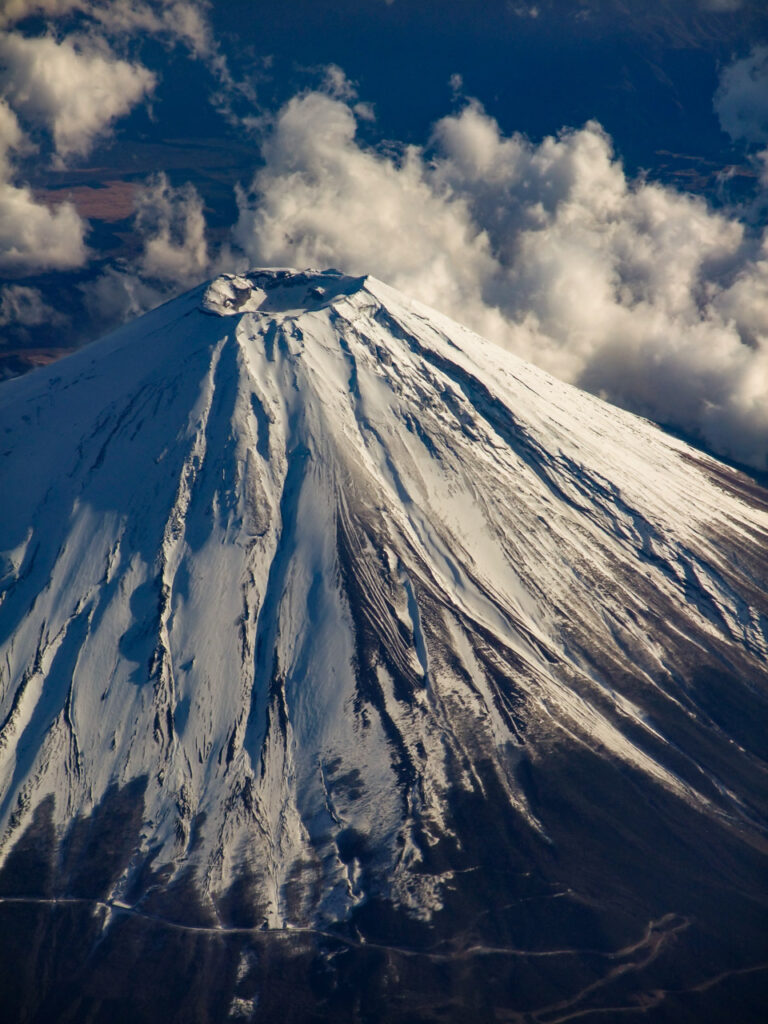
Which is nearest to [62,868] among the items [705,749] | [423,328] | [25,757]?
[25,757]

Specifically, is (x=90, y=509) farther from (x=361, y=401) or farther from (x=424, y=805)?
(x=424, y=805)

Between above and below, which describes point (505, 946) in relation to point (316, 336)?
below

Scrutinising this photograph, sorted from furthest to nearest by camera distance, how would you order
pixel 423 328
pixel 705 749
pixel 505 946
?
pixel 423 328 < pixel 705 749 < pixel 505 946

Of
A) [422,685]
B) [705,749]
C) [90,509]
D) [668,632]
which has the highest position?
[90,509]

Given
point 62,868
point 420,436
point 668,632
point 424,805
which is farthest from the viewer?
point 420,436

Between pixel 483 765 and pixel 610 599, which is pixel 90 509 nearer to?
pixel 483 765

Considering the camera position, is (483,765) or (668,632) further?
(668,632)

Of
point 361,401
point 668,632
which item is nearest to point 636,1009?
point 668,632
